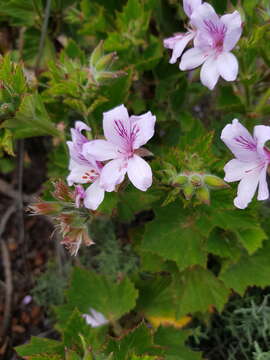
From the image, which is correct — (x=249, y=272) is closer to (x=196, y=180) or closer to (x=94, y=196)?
(x=196, y=180)

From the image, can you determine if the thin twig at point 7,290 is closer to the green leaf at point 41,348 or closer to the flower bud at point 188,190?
the green leaf at point 41,348

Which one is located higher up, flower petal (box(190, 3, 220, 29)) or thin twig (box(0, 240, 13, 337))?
flower petal (box(190, 3, 220, 29))

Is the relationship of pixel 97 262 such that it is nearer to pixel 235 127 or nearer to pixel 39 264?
pixel 39 264

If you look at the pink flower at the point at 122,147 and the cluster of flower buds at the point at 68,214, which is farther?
the cluster of flower buds at the point at 68,214

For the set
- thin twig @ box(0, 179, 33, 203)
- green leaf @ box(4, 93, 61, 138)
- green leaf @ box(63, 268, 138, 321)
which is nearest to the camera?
green leaf @ box(4, 93, 61, 138)

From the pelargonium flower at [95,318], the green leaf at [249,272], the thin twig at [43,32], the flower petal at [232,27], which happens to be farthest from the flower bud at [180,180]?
the thin twig at [43,32]

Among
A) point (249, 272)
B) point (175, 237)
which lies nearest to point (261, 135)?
point (175, 237)

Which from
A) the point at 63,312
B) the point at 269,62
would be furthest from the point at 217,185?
the point at 63,312

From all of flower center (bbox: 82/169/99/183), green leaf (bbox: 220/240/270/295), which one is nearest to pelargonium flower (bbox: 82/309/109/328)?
green leaf (bbox: 220/240/270/295)

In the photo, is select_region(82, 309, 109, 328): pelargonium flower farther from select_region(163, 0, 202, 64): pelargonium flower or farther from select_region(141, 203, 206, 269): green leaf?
select_region(163, 0, 202, 64): pelargonium flower
